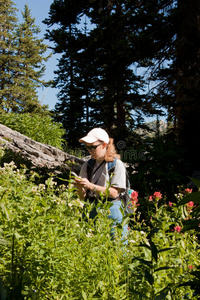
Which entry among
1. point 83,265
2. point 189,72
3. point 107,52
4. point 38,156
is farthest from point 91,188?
point 107,52

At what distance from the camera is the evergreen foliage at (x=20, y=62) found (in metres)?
32.2

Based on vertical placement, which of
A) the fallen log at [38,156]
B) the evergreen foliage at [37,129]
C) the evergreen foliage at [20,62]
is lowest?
the fallen log at [38,156]

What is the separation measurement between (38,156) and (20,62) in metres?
28.1

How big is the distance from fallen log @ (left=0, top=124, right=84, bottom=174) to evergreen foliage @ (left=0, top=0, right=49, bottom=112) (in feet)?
64.0

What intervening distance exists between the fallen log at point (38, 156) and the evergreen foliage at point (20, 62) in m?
A: 19.5

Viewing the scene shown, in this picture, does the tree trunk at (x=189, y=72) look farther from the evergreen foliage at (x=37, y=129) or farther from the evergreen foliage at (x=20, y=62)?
the evergreen foliage at (x=20, y=62)

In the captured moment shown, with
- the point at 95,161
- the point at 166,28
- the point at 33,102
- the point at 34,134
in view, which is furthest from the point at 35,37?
the point at 95,161

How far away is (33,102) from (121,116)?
68.3 ft

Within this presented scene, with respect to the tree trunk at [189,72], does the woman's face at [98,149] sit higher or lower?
lower

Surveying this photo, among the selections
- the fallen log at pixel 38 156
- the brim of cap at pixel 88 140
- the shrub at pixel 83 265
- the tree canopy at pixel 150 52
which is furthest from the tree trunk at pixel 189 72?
the shrub at pixel 83 265

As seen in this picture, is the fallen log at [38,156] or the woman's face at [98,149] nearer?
the woman's face at [98,149]

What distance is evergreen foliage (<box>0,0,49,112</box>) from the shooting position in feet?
106

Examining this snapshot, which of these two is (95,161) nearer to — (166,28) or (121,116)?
(166,28)

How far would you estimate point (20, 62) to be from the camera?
3475 centimetres
